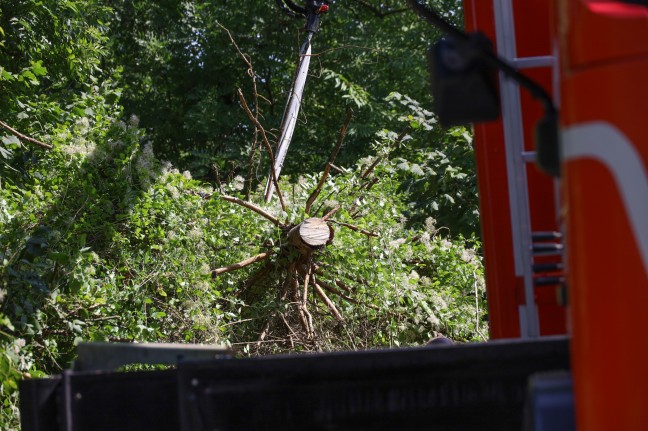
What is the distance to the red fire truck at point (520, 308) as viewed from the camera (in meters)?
1.79

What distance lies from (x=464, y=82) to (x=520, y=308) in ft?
3.84

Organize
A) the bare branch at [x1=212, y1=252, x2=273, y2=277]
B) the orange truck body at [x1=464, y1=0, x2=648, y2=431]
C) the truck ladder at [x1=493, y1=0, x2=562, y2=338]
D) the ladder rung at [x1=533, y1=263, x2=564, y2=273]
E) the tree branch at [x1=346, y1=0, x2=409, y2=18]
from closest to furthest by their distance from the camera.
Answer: the orange truck body at [x1=464, y1=0, x2=648, y2=431], the ladder rung at [x1=533, y1=263, x2=564, y2=273], the truck ladder at [x1=493, y1=0, x2=562, y2=338], the bare branch at [x1=212, y1=252, x2=273, y2=277], the tree branch at [x1=346, y1=0, x2=409, y2=18]

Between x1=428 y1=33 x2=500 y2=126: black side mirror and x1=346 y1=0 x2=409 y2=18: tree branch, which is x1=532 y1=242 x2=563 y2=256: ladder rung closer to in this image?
x1=428 y1=33 x2=500 y2=126: black side mirror

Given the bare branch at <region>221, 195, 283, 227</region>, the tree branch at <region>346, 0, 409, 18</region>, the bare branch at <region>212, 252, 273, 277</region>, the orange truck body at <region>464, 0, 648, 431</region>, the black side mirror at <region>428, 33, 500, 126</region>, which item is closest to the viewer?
the orange truck body at <region>464, 0, 648, 431</region>

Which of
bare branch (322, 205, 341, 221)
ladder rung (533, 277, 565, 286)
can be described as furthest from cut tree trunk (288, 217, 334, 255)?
ladder rung (533, 277, 565, 286)

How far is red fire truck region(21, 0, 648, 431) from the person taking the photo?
1.79m

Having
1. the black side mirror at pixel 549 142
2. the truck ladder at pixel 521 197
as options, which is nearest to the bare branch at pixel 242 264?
the truck ladder at pixel 521 197

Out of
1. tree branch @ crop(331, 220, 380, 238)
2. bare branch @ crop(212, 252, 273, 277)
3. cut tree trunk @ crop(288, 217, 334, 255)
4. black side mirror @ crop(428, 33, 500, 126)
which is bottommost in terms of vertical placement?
black side mirror @ crop(428, 33, 500, 126)

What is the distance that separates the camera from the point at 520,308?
119 inches

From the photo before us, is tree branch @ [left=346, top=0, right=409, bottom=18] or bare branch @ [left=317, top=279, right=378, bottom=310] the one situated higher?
tree branch @ [left=346, top=0, right=409, bottom=18]

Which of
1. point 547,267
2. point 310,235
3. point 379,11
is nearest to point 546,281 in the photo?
point 547,267

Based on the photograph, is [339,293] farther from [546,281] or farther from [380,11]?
[380,11]

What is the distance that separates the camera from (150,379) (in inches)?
105

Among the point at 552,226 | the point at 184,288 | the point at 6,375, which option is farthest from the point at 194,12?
the point at 552,226
